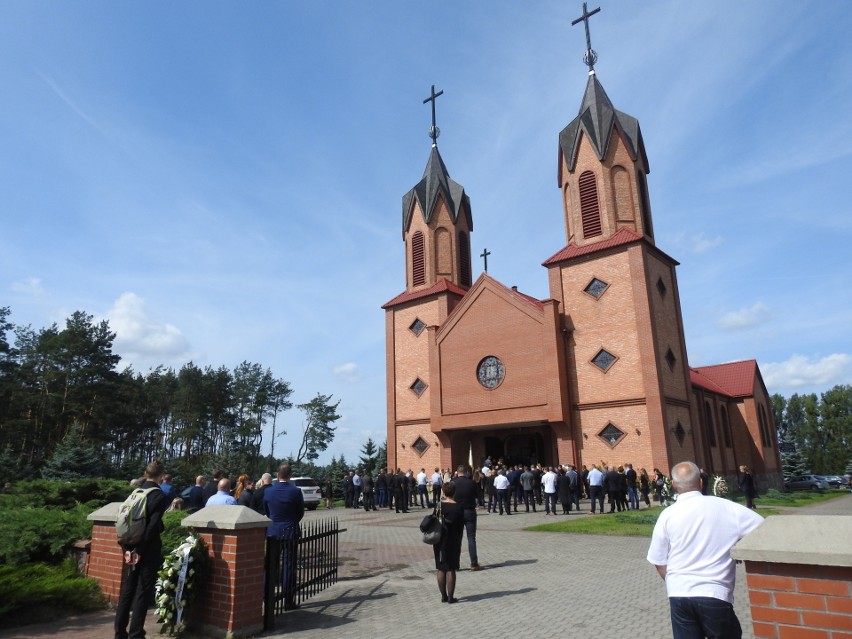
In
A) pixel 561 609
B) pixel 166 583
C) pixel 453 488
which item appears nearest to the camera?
pixel 166 583

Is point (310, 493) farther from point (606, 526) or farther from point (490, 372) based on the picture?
point (606, 526)

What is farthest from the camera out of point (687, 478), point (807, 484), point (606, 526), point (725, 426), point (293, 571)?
point (807, 484)

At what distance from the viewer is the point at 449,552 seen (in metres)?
7.09

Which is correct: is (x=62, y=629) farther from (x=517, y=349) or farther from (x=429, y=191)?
(x=429, y=191)

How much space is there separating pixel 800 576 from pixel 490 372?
23807 mm

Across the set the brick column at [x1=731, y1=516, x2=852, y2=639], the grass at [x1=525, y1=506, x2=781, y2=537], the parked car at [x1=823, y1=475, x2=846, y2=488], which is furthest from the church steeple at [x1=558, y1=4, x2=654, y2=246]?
the parked car at [x1=823, y1=475, x2=846, y2=488]

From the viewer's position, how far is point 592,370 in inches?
949

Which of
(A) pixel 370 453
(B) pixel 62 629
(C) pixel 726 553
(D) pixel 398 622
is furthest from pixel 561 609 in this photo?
(A) pixel 370 453

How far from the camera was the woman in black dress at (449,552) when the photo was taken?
7.05m

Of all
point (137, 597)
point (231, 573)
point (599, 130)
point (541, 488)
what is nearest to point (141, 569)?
point (137, 597)

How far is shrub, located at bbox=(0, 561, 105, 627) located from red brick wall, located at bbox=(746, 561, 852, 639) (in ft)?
22.7

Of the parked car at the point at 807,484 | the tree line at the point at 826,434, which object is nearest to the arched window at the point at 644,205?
the parked car at the point at 807,484

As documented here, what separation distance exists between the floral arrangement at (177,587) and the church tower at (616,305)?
19511 mm

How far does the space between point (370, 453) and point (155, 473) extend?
35.6 metres
